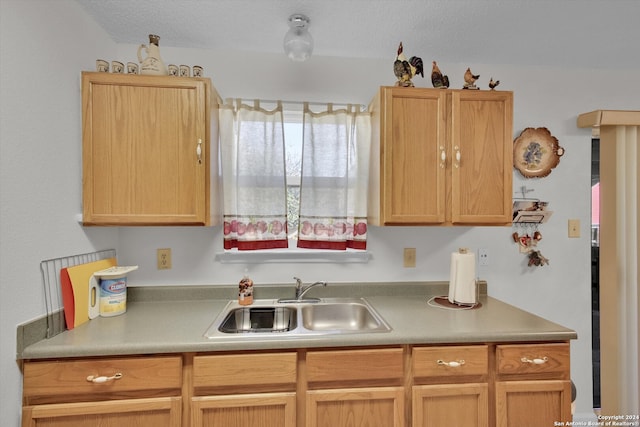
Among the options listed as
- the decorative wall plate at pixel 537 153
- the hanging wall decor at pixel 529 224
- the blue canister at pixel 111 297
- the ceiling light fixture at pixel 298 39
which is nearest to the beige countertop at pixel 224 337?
the blue canister at pixel 111 297

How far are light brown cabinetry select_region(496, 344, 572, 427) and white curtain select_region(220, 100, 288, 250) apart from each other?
122 cm

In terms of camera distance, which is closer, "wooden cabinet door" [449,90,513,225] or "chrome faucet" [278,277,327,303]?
"wooden cabinet door" [449,90,513,225]

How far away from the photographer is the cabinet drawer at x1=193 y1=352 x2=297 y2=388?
1161mm

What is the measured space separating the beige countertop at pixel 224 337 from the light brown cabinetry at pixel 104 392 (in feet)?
0.16

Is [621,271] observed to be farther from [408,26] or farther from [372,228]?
[408,26]

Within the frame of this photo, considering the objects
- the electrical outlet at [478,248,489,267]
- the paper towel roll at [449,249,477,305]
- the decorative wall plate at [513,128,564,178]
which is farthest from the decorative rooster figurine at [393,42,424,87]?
the electrical outlet at [478,248,489,267]

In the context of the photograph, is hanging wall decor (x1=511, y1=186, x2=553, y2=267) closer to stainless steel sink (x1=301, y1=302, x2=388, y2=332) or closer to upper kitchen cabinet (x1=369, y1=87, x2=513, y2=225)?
upper kitchen cabinet (x1=369, y1=87, x2=513, y2=225)

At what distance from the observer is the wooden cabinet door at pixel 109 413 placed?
1096 mm

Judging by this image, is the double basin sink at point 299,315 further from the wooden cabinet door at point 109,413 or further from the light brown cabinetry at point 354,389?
the wooden cabinet door at point 109,413

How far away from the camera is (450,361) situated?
4.11 feet

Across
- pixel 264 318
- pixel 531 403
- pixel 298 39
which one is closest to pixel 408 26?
pixel 298 39

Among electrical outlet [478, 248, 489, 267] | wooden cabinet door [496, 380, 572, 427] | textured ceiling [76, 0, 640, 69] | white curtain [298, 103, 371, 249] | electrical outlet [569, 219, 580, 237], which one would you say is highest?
textured ceiling [76, 0, 640, 69]

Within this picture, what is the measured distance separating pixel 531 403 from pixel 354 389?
2.51ft

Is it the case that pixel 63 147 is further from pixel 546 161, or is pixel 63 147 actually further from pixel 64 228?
pixel 546 161
